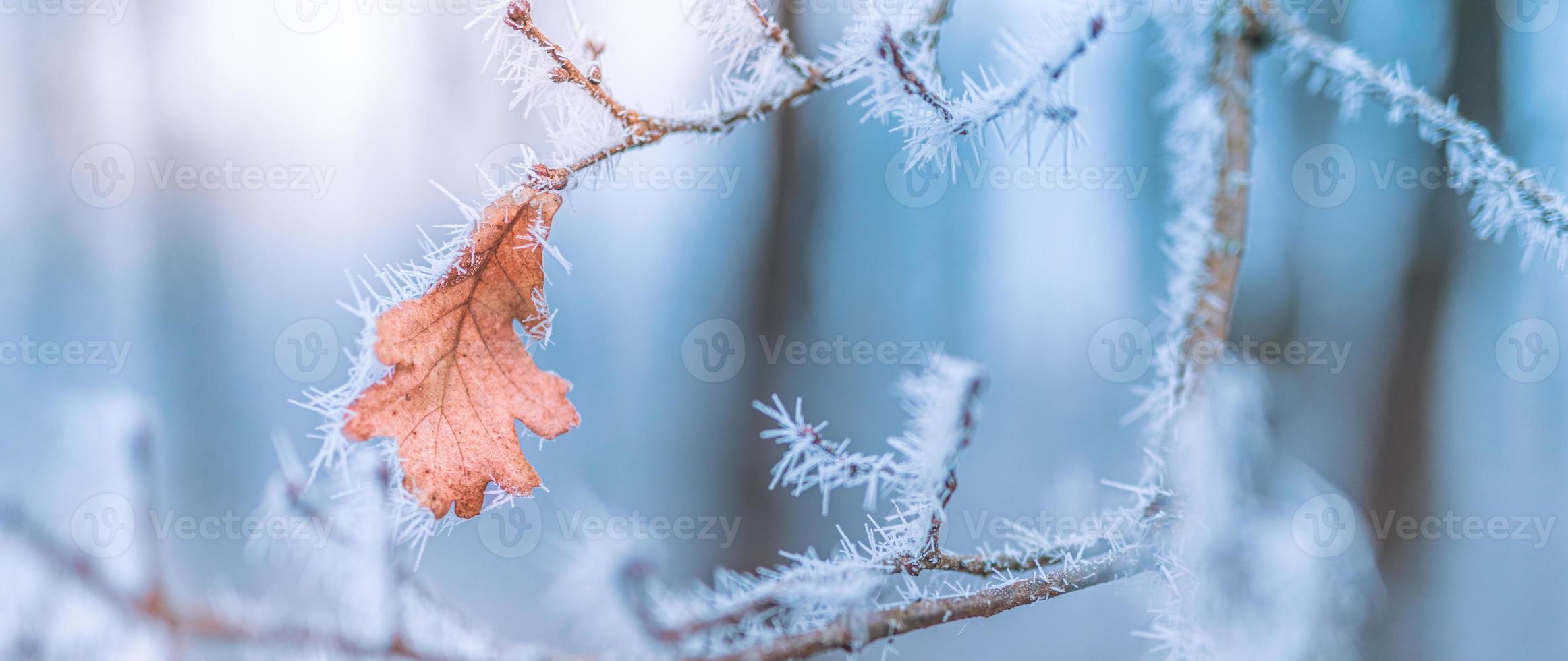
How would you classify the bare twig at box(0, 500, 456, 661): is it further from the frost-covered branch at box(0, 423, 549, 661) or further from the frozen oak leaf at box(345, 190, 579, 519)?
the frozen oak leaf at box(345, 190, 579, 519)

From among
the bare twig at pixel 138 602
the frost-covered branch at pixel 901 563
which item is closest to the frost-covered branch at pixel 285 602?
the bare twig at pixel 138 602

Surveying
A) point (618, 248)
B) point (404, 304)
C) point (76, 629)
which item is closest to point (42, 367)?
point (618, 248)

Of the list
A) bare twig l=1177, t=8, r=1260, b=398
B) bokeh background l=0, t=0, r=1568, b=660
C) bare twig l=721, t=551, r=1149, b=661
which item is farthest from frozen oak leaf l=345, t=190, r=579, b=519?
bokeh background l=0, t=0, r=1568, b=660

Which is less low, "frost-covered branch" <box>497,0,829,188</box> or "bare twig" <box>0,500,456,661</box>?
"frost-covered branch" <box>497,0,829,188</box>

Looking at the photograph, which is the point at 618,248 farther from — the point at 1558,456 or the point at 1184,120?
the point at 1558,456

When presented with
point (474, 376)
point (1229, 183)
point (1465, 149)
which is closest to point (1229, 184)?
point (1229, 183)
